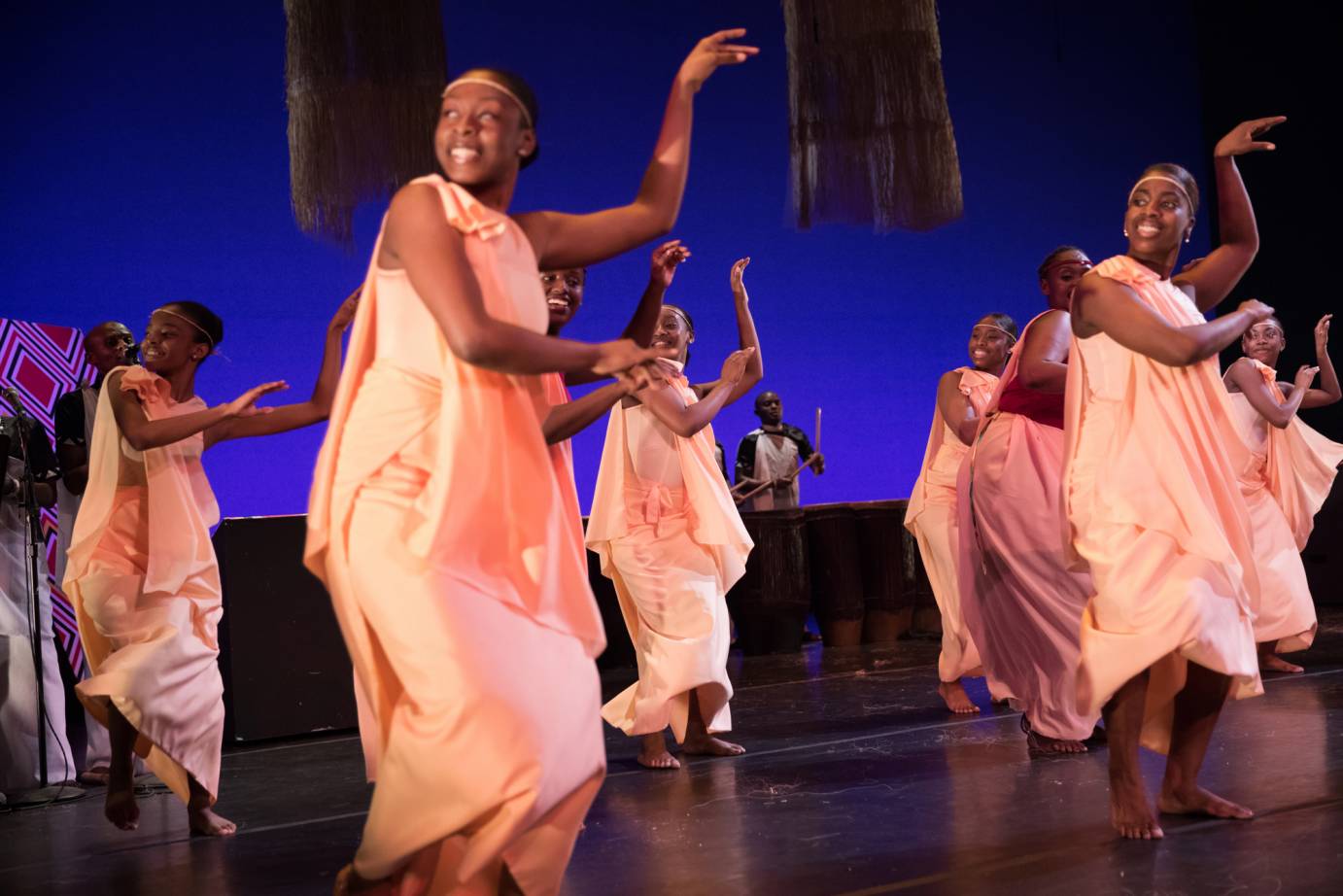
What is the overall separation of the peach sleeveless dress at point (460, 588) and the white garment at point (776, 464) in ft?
27.2

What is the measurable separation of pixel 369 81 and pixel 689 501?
3.55 meters

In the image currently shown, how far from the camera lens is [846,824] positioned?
419 centimetres

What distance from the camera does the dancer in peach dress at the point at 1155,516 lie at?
12.1ft

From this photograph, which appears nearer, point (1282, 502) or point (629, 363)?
point (629, 363)

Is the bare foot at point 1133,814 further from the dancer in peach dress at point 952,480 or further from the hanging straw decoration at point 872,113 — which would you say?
the hanging straw decoration at point 872,113

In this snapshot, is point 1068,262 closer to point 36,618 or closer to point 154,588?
point 154,588

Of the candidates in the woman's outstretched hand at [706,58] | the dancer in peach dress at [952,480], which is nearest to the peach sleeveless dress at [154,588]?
the woman's outstretched hand at [706,58]

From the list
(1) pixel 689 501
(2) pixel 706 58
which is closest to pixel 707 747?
(1) pixel 689 501

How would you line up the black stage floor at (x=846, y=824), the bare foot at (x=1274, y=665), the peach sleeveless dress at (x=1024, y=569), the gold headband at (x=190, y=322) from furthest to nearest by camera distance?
1. the bare foot at (x=1274, y=665)
2. the peach sleeveless dress at (x=1024, y=569)
3. the gold headband at (x=190, y=322)
4. the black stage floor at (x=846, y=824)

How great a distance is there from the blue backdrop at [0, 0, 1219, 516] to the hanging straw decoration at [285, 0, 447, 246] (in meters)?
1.40

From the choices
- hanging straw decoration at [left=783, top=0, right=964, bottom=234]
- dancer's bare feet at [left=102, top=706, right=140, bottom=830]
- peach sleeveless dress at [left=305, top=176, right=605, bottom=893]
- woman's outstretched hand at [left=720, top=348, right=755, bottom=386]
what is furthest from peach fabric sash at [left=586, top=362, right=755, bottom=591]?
hanging straw decoration at [left=783, top=0, right=964, bottom=234]

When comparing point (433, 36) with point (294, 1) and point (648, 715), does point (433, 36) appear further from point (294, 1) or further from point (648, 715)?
point (648, 715)

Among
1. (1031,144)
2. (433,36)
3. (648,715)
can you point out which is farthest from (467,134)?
(1031,144)

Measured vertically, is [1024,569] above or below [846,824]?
above
